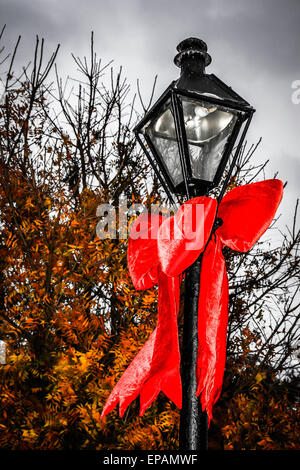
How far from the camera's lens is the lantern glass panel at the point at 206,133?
2.32 metres

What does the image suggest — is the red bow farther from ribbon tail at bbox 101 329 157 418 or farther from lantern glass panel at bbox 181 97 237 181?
lantern glass panel at bbox 181 97 237 181

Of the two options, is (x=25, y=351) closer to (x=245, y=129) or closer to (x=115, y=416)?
(x=115, y=416)

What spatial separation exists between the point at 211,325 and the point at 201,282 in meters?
0.29

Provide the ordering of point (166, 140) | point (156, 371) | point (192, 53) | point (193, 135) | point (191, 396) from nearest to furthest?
point (191, 396)
point (156, 371)
point (193, 135)
point (166, 140)
point (192, 53)

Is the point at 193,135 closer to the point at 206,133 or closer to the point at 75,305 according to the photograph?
the point at 206,133

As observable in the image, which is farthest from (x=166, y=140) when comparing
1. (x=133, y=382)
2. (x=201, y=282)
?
(x=133, y=382)

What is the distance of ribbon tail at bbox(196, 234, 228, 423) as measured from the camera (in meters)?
1.89

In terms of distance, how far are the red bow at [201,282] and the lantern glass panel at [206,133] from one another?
314 millimetres

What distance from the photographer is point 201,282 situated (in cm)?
217

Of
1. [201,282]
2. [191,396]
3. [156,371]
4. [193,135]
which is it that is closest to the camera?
[191,396]

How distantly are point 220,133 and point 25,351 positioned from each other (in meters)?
5.79

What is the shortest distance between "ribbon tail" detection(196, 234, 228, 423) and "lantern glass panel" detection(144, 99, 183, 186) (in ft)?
1.95
